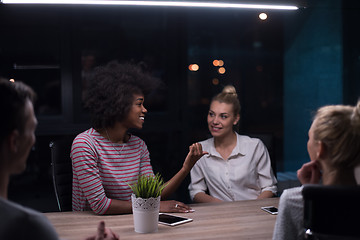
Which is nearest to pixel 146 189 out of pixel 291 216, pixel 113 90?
pixel 291 216

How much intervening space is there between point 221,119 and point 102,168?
960mm

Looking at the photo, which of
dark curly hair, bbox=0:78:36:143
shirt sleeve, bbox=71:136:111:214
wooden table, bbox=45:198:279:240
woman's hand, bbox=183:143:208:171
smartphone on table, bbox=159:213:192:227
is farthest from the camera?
woman's hand, bbox=183:143:208:171

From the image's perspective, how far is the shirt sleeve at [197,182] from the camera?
2.65 m

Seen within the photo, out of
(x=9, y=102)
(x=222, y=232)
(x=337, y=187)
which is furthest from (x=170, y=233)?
(x=9, y=102)

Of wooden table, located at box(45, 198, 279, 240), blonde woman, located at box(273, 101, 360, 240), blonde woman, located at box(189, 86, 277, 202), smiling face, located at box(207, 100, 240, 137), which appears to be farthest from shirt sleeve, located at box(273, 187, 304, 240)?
smiling face, located at box(207, 100, 240, 137)

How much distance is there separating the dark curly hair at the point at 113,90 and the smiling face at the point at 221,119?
0.52 meters

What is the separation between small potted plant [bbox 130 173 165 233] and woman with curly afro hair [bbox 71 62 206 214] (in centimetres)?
28

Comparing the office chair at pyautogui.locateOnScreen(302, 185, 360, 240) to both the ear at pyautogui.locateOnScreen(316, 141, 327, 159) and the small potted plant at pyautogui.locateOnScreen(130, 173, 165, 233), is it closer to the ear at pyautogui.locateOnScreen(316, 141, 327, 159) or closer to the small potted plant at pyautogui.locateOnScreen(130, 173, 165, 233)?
the ear at pyautogui.locateOnScreen(316, 141, 327, 159)

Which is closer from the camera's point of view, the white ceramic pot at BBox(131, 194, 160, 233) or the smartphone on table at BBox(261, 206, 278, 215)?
the white ceramic pot at BBox(131, 194, 160, 233)

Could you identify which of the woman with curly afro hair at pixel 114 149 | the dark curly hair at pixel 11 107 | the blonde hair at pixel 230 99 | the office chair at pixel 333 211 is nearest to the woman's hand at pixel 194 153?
the woman with curly afro hair at pixel 114 149

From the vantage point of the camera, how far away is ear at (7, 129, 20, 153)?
1.03 m

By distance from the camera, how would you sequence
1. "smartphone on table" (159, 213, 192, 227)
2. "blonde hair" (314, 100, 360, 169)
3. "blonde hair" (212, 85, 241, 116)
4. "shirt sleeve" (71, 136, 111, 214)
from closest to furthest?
"blonde hair" (314, 100, 360, 169) < "smartphone on table" (159, 213, 192, 227) < "shirt sleeve" (71, 136, 111, 214) < "blonde hair" (212, 85, 241, 116)

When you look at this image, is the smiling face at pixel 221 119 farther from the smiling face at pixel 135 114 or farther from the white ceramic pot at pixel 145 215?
the white ceramic pot at pixel 145 215

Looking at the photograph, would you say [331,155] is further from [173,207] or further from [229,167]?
[229,167]
